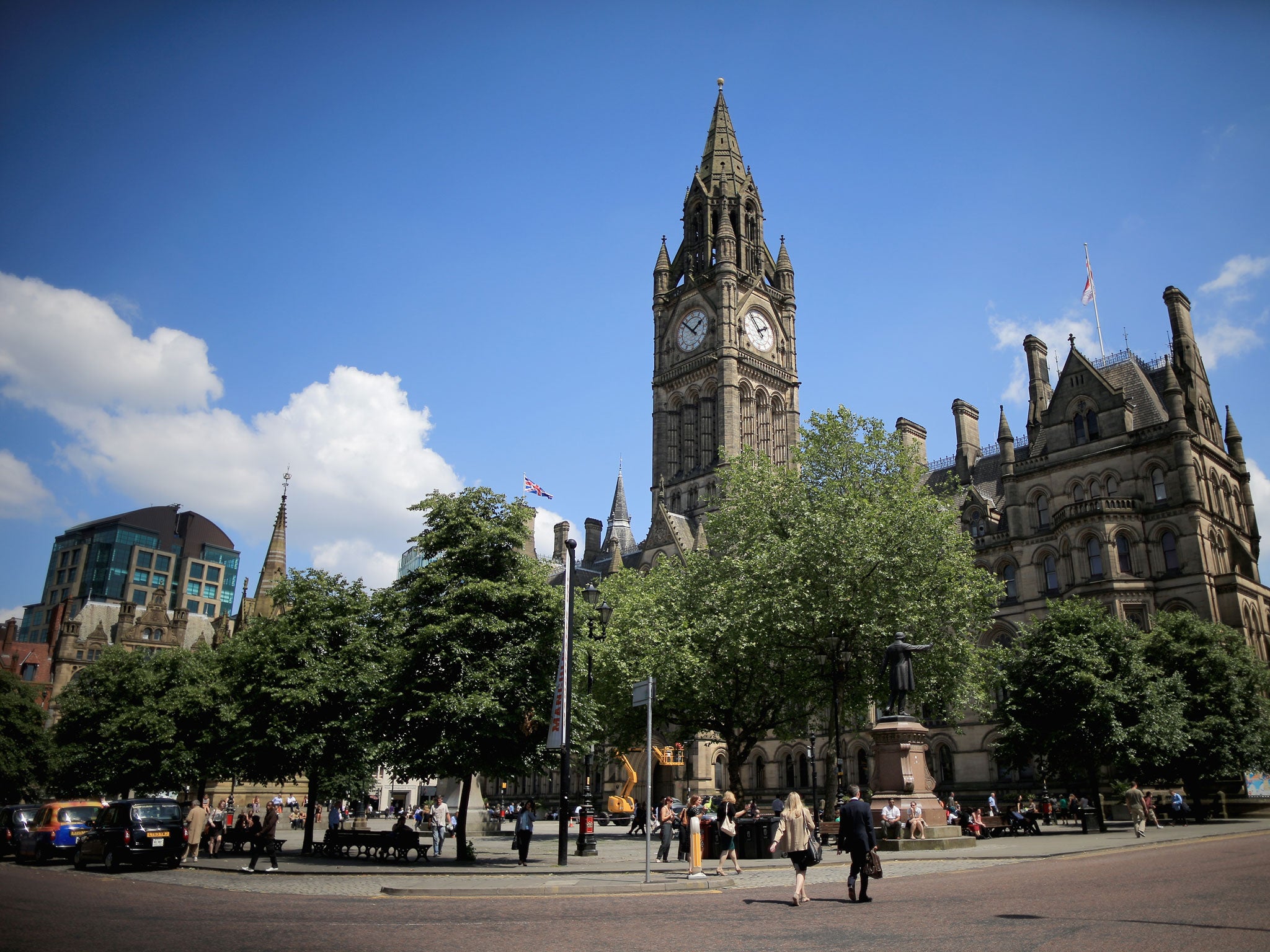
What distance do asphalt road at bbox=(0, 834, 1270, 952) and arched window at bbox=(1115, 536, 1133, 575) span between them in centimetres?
2963

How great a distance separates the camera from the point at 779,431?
8450cm

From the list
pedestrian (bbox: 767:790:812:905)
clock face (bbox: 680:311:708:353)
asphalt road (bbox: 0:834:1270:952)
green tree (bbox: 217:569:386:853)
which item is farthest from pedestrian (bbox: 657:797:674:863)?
clock face (bbox: 680:311:708:353)

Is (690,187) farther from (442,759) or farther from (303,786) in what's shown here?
(442,759)

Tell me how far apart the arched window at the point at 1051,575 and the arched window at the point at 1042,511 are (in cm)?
187

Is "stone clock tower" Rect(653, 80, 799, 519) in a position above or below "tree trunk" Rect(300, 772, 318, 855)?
above

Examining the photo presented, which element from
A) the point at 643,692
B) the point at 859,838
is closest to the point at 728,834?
the point at 643,692

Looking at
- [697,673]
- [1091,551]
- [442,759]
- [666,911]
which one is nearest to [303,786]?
[697,673]

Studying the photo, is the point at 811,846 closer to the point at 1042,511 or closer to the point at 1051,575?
the point at 1051,575

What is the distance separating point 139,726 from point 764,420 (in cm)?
5853

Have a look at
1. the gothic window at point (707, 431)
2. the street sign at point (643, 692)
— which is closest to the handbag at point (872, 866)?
the street sign at point (643, 692)

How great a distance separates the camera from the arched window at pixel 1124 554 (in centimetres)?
A: 4412

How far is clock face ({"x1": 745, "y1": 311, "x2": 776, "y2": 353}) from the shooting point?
84.8 metres

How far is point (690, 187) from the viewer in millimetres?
94188

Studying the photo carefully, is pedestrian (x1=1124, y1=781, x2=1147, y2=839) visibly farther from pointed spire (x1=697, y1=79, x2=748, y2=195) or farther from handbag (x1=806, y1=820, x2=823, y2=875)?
pointed spire (x1=697, y1=79, x2=748, y2=195)
